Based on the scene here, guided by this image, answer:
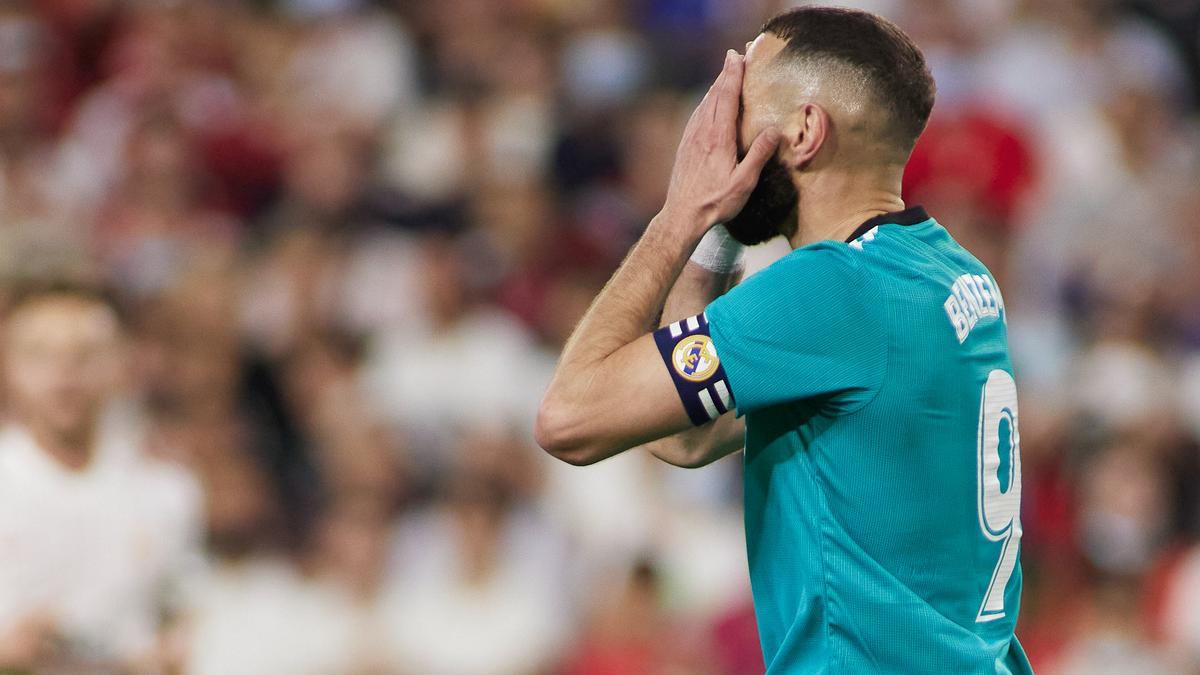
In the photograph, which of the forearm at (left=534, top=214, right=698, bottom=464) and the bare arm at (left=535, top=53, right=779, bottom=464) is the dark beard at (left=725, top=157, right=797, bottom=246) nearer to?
the bare arm at (left=535, top=53, right=779, bottom=464)

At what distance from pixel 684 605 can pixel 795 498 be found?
14.2 feet

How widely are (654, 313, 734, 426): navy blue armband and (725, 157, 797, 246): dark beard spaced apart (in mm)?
352

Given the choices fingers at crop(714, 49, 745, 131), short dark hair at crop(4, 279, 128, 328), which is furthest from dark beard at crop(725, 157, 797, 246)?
short dark hair at crop(4, 279, 128, 328)

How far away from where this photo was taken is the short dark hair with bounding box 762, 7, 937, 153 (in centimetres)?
307

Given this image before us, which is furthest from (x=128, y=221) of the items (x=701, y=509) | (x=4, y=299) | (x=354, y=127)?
(x=701, y=509)

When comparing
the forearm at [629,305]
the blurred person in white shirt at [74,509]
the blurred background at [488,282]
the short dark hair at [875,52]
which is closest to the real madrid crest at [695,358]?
the forearm at [629,305]

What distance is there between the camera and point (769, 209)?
319 cm

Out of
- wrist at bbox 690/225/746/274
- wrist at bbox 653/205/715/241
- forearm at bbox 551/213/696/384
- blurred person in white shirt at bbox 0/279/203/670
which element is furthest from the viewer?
blurred person in white shirt at bbox 0/279/203/670

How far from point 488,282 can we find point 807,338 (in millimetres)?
5459

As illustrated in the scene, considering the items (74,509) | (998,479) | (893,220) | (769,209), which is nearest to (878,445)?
(998,479)

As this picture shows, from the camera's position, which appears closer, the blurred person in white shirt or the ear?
the ear

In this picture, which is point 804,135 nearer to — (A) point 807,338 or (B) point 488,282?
(A) point 807,338

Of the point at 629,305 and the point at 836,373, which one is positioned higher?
the point at 629,305

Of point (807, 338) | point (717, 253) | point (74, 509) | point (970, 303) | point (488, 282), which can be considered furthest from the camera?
point (488, 282)
